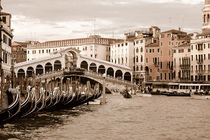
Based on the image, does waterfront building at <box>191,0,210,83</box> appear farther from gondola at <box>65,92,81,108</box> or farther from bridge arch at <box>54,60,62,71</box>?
gondola at <box>65,92,81,108</box>

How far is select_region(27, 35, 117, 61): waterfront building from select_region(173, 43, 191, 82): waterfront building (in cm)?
1273

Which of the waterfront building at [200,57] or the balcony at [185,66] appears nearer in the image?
the waterfront building at [200,57]

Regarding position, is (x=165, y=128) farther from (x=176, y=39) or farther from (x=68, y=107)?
(x=176, y=39)

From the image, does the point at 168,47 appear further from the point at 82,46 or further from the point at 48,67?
the point at 82,46

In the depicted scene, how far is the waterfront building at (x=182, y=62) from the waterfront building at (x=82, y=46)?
1273cm

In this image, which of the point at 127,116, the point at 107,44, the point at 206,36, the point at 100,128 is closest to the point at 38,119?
the point at 100,128

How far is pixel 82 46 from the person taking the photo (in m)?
60.0

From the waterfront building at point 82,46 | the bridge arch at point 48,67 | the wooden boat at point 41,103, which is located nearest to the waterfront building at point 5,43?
the wooden boat at point 41,103

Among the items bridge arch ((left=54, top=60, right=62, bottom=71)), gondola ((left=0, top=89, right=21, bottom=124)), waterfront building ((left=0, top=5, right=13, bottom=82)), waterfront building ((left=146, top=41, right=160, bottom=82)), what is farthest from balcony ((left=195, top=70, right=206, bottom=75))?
gondola ((left=0, top=89, right=21, bottom=124))

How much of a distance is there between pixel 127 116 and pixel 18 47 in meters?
49.7

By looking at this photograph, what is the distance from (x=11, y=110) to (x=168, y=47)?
122ft

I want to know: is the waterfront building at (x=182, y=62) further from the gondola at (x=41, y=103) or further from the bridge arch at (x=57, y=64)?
the gondola at (x=41, y=103)

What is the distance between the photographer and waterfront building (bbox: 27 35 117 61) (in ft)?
192

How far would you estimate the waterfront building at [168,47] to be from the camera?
48812 millimetres
